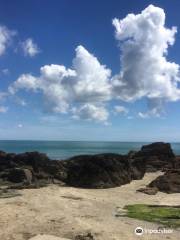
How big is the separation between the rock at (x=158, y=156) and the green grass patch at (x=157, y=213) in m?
27.6

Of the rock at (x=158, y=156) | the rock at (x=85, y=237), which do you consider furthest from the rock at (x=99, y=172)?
the rock at (x=85, y=237)

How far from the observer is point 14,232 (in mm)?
19453

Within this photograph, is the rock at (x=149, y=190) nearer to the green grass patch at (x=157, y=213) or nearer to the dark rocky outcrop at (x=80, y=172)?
the dark rocky outcrop at (x=80, y=172)

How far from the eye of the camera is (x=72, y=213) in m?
23.9

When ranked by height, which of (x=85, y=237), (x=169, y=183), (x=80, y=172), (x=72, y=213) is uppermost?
(x=80, y=172)

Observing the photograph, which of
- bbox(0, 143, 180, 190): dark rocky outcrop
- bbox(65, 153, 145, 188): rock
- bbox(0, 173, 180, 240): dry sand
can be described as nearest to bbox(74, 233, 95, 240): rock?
bbox(0, 173, 180, 240): dry sand

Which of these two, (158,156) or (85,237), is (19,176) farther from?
(158,156)

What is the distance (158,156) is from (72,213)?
38899 millimetres

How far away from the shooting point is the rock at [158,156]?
185 ft

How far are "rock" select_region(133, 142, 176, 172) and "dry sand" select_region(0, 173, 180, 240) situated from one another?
72.2ft

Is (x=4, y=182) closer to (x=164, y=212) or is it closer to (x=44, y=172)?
(x=44, y=172)

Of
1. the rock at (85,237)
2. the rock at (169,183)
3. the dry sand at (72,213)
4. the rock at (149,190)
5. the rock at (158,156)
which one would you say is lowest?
the rock at (85,237)

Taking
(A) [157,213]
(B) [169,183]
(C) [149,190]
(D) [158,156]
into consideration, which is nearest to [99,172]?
(C) [149,190]

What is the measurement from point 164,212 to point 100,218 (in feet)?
13.2
